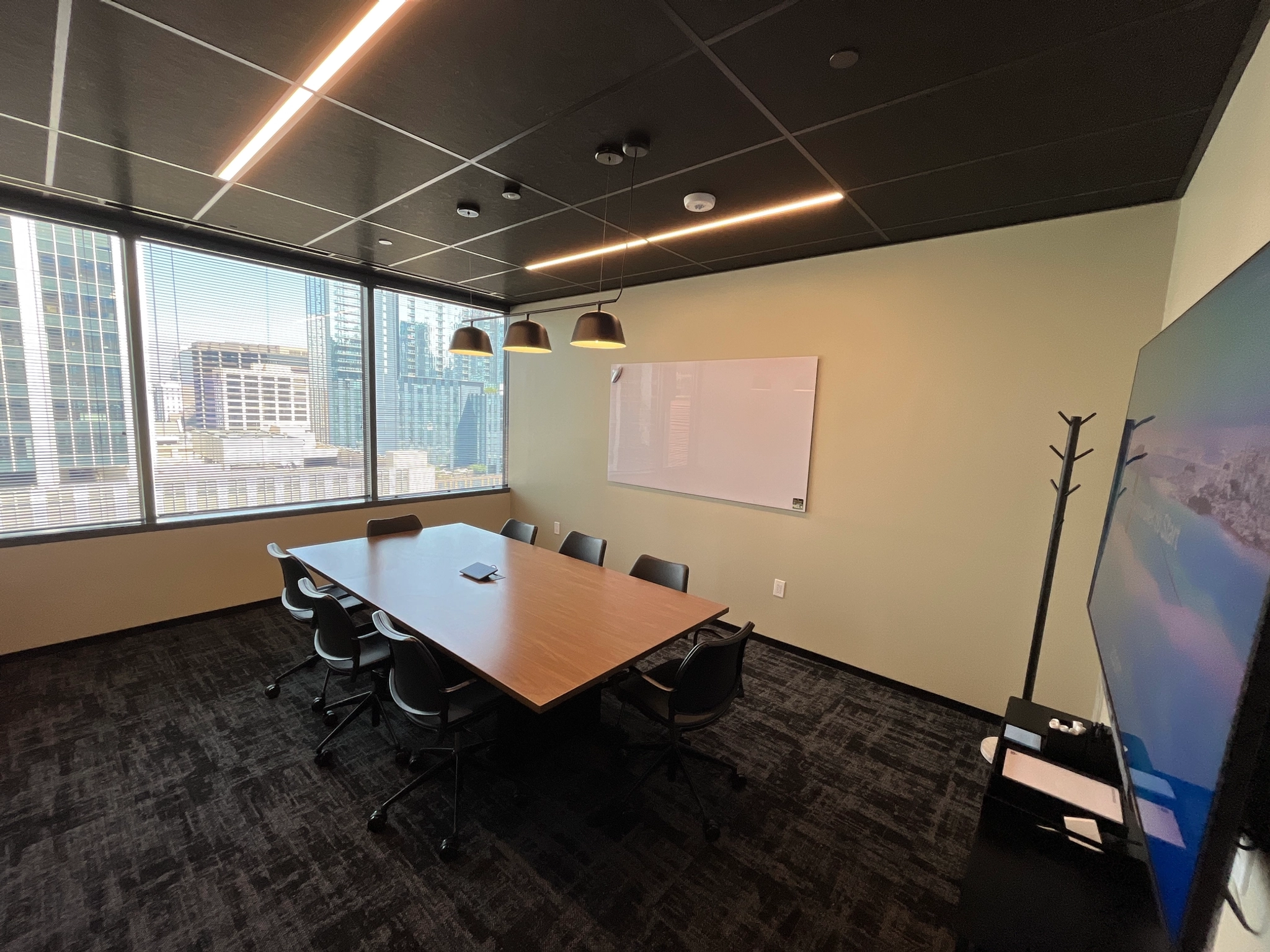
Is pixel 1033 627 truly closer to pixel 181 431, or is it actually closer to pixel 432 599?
pixel 432 599

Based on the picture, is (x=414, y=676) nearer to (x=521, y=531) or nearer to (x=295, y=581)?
(x=295, y=581)

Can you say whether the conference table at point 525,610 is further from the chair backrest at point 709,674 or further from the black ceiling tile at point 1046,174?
the black ceiling tile at point 1046,174

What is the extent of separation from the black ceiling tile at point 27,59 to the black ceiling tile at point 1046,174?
304 cm

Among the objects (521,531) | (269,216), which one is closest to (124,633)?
(521,531)

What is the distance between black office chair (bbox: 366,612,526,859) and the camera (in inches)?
75.3

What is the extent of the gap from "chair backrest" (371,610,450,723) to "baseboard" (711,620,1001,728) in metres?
1.83

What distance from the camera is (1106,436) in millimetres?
2506

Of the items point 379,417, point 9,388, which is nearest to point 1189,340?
point 379,417

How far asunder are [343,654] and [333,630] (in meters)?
0.13

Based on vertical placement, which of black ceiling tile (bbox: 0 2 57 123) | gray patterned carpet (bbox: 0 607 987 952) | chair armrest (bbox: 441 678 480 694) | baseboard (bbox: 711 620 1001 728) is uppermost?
black ceiling tile (bbox: 0 2 57 123)

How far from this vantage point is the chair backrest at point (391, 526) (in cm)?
367

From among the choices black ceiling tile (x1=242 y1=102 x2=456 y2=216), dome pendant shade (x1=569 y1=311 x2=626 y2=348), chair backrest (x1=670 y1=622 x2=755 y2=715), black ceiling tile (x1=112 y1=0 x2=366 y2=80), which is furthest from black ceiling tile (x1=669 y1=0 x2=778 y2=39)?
chair backrest (x1=670 y1=622 x2=755 y2=715)

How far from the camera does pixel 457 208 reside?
2.83 m

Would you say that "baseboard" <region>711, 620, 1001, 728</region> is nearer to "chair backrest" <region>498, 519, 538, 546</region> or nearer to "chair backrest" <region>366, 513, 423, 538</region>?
"chair backrest" <region>498, 519, 538, 546</region>
